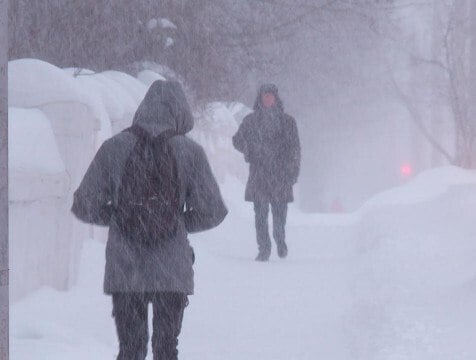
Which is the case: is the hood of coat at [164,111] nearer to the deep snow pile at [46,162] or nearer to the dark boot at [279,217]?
the deep snow pile at [46,162]

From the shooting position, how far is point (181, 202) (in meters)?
4.88

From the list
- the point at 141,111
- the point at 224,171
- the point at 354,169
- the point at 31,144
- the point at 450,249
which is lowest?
the point at 354,169

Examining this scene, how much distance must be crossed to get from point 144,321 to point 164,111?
0.94m

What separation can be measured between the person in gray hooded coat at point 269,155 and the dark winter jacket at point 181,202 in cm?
669

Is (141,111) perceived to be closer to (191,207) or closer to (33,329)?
(191,207)

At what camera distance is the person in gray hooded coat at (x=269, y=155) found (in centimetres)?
1166

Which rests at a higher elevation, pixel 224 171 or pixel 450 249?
pixel 450 249

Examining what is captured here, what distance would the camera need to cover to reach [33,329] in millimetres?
6234

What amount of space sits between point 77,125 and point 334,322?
2.43 m

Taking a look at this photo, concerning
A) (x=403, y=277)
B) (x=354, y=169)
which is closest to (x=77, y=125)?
(x=403, y=277)

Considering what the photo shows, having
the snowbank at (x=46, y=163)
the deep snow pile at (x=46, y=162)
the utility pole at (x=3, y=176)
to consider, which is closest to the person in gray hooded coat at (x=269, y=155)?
the deep snow pile at (x=46, y=162)

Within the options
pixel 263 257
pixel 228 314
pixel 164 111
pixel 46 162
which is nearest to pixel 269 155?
pixel 263 257

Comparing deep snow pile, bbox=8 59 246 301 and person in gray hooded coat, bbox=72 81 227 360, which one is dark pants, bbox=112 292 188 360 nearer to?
person in gray hooded coat, bbox=72 81 227 360

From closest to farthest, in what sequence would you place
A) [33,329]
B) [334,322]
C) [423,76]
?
[33,329] → [334,322] → [423,76]
